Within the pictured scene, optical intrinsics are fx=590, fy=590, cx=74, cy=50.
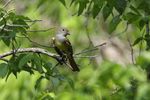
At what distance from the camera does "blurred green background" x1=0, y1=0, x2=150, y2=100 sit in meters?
1.52

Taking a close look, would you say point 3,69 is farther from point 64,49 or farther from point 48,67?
point 64,49

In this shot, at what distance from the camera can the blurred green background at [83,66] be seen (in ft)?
4.97

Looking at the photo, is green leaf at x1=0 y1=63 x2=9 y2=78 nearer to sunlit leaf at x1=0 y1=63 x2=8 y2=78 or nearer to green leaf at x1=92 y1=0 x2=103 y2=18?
sunlit leaf at x1=0 y1=63 x2=8 y2=78

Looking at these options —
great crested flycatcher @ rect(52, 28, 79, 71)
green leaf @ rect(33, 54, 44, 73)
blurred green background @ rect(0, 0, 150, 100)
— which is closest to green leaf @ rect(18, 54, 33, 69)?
green leaf @ rect(33, 54, 44, 73)

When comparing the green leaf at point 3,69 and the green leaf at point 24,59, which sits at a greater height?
the green leaf at point 24,59

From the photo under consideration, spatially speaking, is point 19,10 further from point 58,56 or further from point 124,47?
point 58,56

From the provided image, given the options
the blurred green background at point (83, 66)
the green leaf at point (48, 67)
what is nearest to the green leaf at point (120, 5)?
the blurred green background at point (83, 66)

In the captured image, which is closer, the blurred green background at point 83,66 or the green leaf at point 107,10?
the blurred green background at point 83,66

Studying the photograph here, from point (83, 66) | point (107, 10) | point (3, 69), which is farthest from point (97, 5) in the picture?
point (83, 66)

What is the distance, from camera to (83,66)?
481 cm

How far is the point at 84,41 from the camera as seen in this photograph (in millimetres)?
7188

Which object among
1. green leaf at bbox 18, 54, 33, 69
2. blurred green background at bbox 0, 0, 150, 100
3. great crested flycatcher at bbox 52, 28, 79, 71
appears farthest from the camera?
great crested flycatcher at bbox 52, 28, 79, 71

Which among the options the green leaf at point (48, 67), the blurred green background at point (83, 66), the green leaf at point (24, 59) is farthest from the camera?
→ the green leaf at point (48, 67)

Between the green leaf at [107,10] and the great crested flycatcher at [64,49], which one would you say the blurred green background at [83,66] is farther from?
the green leaf at [107,10]
